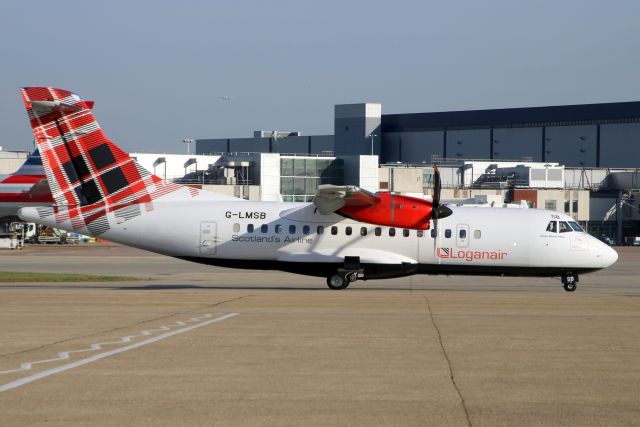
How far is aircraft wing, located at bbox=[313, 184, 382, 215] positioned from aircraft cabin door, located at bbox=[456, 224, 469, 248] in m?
3.44

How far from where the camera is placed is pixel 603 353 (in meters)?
17.6

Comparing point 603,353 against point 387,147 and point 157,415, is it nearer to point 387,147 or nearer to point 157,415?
point 157,415

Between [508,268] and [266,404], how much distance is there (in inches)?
1018

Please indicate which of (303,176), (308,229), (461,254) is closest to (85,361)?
(308,229)

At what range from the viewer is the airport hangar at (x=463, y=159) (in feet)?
309

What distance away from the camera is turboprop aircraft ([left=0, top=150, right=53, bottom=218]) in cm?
7762

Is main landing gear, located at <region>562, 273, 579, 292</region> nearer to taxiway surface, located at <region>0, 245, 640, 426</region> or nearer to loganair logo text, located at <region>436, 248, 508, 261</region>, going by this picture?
loganair logo text, located at <region>436, 248, 508, 261</region>

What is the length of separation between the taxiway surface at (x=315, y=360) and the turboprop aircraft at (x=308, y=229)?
490cm

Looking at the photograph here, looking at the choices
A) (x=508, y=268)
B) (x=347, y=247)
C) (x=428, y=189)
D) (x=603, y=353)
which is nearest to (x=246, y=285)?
(x=347, y=247)

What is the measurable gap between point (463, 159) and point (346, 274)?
10442 cm

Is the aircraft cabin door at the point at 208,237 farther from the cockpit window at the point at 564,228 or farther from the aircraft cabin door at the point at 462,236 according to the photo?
the cockpit window at the point at 564,228

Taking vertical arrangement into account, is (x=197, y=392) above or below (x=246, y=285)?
above

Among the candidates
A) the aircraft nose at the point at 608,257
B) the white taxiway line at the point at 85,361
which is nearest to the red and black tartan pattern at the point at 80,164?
the white taxiway line at the point at 85,361

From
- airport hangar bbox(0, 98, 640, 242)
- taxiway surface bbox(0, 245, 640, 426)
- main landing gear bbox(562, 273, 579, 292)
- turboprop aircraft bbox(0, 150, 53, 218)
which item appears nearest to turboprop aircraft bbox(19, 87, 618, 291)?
main landing gear bbox(562, 273, 579, 292)
